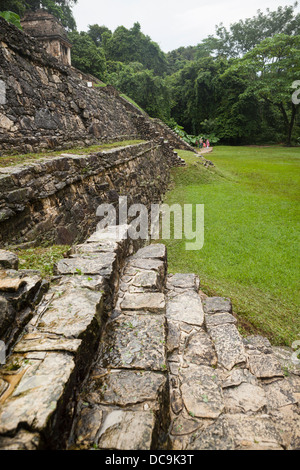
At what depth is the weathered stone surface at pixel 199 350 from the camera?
2.34 meters

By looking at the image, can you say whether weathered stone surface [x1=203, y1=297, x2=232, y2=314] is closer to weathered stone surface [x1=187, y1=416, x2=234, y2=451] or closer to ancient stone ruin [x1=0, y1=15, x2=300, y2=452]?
ancient stone ruin [x1=0, y1=15, x2=300, y2=452]

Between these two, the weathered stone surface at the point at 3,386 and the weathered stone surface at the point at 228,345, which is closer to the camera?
the weathered stone surface at the point at 3,386

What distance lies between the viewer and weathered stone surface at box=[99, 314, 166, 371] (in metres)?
1.92

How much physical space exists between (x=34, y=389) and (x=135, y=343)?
0.88m

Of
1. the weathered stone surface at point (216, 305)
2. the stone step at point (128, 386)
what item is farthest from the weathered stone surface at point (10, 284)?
the weathered stone surface at point (216, 305)

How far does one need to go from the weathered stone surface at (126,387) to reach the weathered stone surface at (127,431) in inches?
4.0

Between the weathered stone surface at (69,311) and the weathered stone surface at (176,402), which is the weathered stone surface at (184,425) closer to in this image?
the weathered stone surface at (176,402)

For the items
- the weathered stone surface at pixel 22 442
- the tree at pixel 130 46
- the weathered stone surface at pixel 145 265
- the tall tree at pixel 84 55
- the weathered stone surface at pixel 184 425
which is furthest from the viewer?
the tree at pixel 130 46

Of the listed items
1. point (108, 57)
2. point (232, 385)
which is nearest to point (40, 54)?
point (232, 385)

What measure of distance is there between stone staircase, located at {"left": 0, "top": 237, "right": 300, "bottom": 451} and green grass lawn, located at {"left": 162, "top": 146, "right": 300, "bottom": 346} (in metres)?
0.95

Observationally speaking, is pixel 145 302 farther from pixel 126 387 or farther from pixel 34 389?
pixel 34 389

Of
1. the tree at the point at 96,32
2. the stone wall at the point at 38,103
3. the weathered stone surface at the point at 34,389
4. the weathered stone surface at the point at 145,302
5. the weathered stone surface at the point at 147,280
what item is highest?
the tree at the point at 96,32

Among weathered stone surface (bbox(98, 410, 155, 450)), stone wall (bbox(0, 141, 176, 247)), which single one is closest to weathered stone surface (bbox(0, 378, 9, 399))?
weathered stone surface (bbox(98, 410, 155, 450))

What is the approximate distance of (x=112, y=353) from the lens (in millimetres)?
2027
